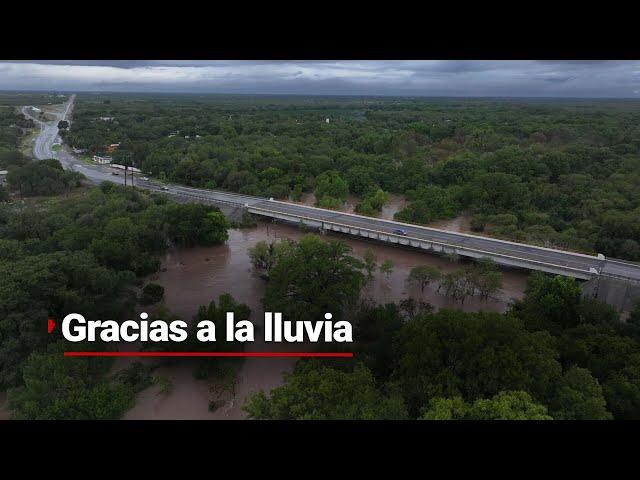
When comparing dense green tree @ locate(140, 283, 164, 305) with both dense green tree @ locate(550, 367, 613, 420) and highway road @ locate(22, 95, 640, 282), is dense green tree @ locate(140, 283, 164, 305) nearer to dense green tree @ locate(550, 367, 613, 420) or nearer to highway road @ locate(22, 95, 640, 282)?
highway road @ locate(22, 95, 640, 282)

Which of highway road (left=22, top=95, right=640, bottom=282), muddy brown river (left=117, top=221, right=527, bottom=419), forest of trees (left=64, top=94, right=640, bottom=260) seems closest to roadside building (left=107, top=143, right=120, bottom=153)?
forest of trees (left=64, top=94, right=640, bottom=260)

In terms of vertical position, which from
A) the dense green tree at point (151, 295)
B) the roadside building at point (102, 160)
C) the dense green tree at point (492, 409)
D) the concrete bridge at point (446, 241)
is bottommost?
A: the dense green tree at point (151, 295)

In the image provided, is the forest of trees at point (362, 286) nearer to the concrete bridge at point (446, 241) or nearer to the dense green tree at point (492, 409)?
the dense green tree at point (492, 409)

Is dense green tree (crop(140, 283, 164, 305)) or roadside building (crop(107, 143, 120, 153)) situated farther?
roadside building (crop(107, 143, 120, 153))

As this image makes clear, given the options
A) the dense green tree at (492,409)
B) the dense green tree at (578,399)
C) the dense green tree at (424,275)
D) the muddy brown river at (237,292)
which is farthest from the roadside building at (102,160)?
the dense green tree at (578,399)

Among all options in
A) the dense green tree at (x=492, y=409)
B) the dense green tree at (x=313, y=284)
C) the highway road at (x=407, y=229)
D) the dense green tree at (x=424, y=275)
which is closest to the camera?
the dense green tree at (x=492, y=409)

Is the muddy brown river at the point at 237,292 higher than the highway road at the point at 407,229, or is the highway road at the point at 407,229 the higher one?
the highway road at the point at 407,229
